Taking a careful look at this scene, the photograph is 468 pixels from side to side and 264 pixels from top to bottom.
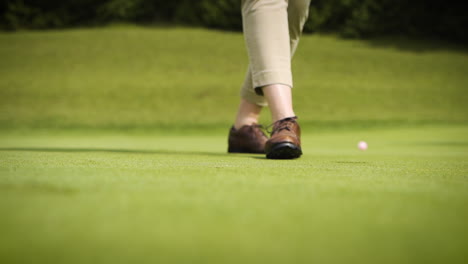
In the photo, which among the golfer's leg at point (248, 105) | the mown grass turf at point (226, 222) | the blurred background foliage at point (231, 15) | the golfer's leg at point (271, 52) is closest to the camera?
the mown grass turf at point (226, 222)

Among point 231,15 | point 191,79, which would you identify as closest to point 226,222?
point 191,79

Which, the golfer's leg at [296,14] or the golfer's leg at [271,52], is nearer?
the golfer's leg at [271,52]

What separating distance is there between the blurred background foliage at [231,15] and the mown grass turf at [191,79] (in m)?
0.98

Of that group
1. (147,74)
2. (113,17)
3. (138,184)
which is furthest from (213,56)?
(138,184)

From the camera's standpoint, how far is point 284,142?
1.27 m

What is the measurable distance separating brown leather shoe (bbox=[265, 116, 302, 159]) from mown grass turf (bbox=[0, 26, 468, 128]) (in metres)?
4.21

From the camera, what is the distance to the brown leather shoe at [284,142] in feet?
4.19

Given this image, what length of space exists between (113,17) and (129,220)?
55.4ft

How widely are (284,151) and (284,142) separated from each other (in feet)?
0.10

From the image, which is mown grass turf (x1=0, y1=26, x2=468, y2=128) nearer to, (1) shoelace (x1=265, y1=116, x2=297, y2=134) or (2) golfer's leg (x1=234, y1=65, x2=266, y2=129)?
(2) golfer's leg (x1=234, y1=65, x2=266, y2=129)

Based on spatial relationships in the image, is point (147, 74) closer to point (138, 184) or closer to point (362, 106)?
point (362, 106)

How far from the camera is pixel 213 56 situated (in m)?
10.7

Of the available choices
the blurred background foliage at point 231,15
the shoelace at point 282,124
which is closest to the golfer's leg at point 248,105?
the shoelace at point 282,124

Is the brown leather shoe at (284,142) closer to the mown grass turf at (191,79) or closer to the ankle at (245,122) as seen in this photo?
the ankle at (245,122)
